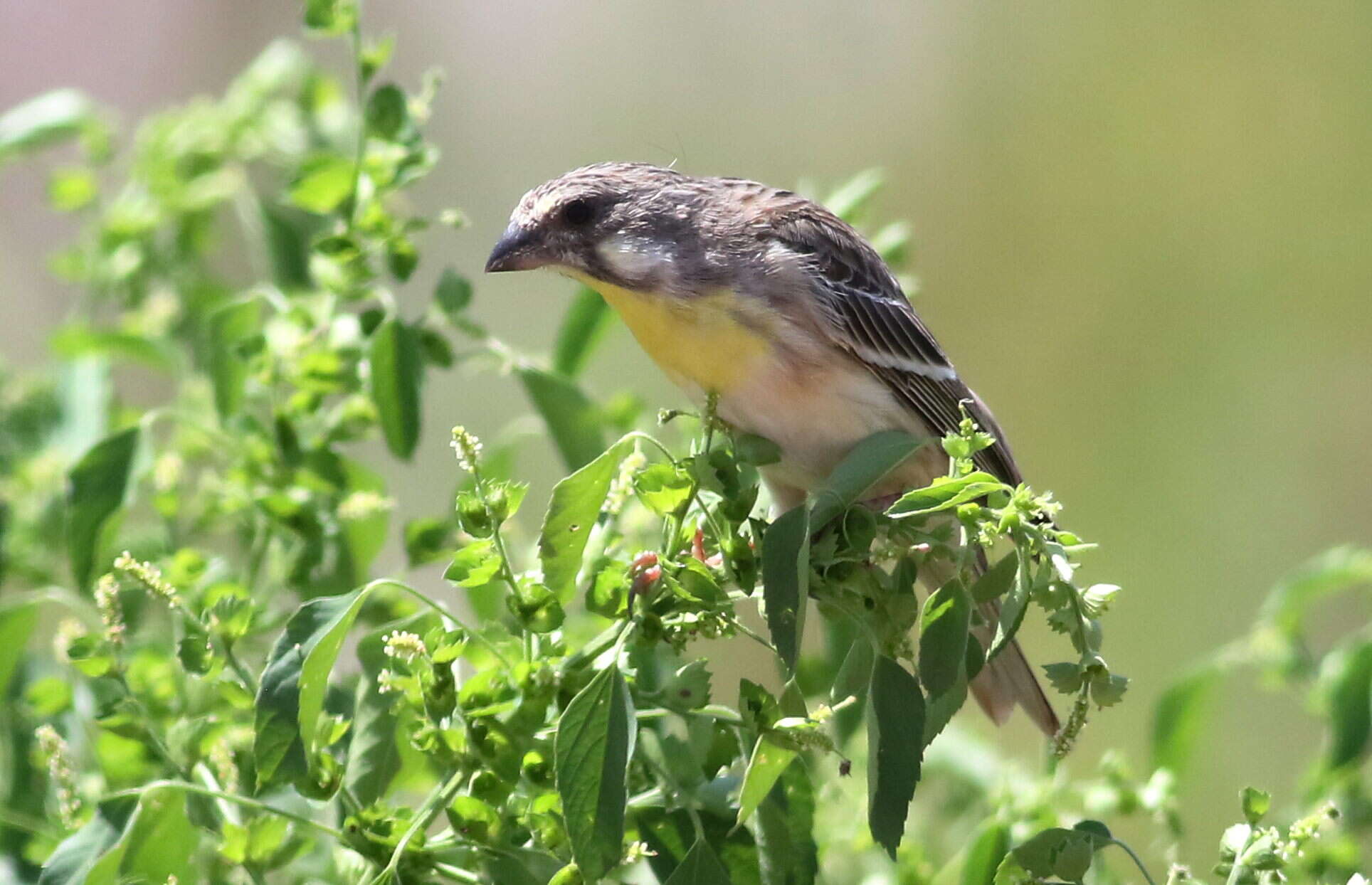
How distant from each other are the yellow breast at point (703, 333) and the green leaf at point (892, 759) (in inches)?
38.1

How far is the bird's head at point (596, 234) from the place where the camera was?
Answer: 2221 mm

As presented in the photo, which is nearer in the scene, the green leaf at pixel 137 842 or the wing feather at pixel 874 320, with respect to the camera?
the green leaf at pixel 137 842

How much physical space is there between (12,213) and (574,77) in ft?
9.14

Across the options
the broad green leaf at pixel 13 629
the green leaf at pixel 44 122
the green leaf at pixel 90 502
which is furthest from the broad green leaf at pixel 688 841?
the green leaf at pixel 44 122

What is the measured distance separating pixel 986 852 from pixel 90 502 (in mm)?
1279

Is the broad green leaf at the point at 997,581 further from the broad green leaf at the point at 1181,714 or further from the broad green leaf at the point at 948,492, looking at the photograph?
the broad green leaf at the point at 1181,714

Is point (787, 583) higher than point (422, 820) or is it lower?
higher

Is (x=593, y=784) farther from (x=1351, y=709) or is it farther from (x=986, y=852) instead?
(x=1351, y=709)

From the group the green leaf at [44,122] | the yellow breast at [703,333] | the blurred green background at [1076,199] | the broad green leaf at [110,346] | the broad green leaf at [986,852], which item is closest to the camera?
the broad green leaf at [986,852]

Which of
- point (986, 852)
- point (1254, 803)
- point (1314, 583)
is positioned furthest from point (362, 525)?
point (1314, 583)

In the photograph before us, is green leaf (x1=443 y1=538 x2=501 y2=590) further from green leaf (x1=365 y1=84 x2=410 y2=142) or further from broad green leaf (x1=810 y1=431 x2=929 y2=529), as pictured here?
green leaf (x1=365 y1=84 x2=410 y2=142)

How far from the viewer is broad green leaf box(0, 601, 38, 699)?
1972 millimetres

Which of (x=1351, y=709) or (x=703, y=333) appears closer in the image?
(x=1351, y=709)

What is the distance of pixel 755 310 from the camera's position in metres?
2.27
